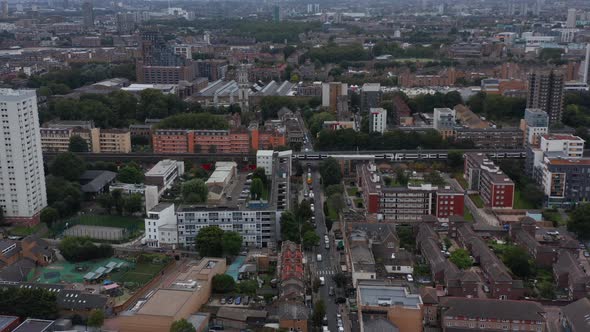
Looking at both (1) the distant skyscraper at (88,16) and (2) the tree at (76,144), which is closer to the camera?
(2) the tree at (76,144)

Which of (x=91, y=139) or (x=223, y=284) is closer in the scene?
(x=223, y=284)

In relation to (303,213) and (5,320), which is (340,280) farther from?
(5,320)

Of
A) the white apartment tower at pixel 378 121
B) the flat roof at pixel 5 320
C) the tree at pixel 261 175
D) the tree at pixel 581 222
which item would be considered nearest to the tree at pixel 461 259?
the tree at pixel 581 222

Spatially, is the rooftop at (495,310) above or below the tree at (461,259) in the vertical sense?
above

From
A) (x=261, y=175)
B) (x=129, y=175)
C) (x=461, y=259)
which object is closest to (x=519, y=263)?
(x=461, y=259)

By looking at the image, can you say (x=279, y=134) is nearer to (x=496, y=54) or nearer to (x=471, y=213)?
(x=471, y=213)

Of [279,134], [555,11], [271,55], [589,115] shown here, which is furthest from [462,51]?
[555,11]

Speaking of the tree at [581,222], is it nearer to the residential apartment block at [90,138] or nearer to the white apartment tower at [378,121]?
the white apartment tower at [378,121]
